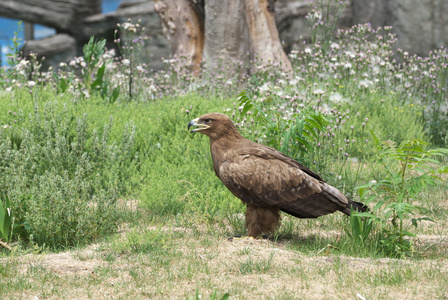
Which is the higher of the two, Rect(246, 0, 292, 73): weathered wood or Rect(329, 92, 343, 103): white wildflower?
Rect(246, 0, 292, 73): weathered wood

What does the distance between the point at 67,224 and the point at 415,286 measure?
9.25 feet

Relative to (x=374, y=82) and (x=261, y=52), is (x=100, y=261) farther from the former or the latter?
(x=261, y=52)

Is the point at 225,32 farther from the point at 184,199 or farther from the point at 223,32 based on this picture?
the point at 184,199

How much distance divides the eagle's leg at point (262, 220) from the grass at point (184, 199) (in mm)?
139

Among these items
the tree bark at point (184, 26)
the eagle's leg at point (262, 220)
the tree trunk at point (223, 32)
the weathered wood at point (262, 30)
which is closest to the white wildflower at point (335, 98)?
the tree trunk at point (223, 32)

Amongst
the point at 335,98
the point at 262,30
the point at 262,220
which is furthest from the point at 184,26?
the point at 262,220

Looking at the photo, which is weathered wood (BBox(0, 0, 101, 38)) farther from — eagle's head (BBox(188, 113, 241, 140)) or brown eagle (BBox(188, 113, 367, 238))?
brown eagle (BBox(188, 113, 367, 238))

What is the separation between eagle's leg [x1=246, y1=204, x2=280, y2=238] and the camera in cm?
470

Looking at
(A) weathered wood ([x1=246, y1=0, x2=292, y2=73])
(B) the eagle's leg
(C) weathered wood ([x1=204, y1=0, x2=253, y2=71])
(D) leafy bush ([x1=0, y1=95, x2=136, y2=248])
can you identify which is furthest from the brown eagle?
(A) weathered wood ([x1=246, y1=0, x2=292, y2=73])

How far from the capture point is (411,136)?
298 inches

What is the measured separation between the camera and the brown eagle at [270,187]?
4.56m

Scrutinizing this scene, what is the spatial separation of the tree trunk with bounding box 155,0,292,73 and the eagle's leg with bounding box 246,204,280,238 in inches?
201

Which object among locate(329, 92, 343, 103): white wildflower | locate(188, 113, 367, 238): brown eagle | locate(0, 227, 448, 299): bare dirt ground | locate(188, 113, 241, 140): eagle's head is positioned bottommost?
locate(0, 227, 448, 299): bare dirt ground

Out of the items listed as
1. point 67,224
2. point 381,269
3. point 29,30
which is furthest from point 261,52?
point 29,30
